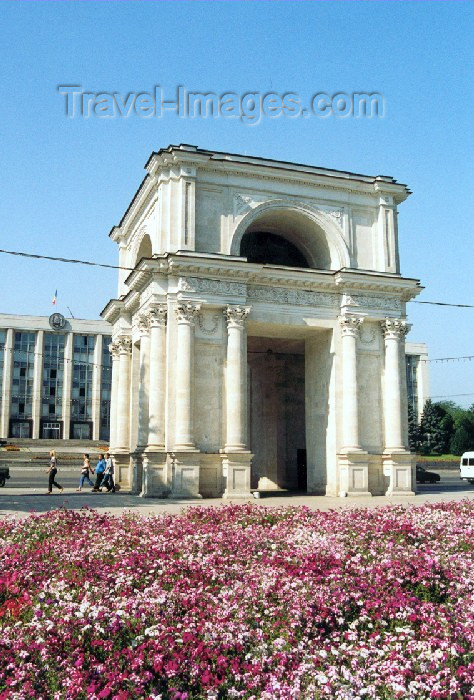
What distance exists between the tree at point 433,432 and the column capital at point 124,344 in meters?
61.3

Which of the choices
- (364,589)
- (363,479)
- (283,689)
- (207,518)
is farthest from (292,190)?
(283,689)

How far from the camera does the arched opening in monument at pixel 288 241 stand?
102 feet

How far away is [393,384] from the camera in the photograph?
30.1 meters

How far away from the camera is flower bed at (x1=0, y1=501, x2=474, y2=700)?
571 centimetres

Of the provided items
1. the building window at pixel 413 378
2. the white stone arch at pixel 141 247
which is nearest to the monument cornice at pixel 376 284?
the white stone arch at pixel 141 247

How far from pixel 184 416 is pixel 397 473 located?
9916 millimetres

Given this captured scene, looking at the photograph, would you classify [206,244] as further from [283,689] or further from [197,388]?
[283,689]

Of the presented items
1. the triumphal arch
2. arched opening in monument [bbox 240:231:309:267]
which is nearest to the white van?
the triumphal arch

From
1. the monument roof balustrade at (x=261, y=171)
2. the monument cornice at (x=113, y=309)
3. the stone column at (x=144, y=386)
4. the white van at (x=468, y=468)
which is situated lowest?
the white van at (x=468, y=468)

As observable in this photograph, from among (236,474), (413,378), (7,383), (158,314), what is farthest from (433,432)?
(158,314)

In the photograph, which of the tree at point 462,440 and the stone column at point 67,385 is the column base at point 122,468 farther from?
the tree at point 462,440

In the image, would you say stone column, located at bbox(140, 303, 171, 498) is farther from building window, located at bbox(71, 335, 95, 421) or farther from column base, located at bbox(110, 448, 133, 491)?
building window, located at bbox(71, 335, 95, 421)

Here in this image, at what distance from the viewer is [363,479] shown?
28.6 meters

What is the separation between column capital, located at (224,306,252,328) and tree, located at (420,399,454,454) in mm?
65516
